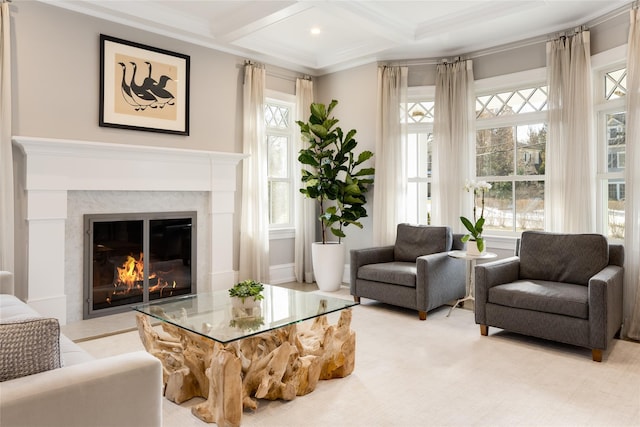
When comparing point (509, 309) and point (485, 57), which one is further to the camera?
point (485, 57)

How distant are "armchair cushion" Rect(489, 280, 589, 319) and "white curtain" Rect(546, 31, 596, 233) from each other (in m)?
0.85

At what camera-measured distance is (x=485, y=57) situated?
494 centimetres

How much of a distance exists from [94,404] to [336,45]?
16.0 feet

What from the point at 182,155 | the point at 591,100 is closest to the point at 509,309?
the point at 591,100

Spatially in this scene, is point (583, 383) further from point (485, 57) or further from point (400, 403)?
point (485, 57)

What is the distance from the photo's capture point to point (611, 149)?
4.11 meters

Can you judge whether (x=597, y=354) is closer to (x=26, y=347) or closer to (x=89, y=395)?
(x=89, y=395)

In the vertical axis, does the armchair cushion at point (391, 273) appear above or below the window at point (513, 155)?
below

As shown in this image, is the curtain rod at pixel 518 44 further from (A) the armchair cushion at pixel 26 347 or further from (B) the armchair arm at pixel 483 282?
(A) the armchair cushion at pixel 26 347

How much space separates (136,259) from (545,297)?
3.70 meters

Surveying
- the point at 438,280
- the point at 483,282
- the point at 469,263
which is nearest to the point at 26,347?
the point at 483,282

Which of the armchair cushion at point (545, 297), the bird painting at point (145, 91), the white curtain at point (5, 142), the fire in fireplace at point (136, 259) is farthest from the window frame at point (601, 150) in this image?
the white curtain at point (5, 142)

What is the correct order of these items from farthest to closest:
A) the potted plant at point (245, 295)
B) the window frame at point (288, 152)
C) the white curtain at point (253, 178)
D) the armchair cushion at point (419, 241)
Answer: the window frame at point (288, 152)
the white curtain at point (253, 178)
the armchair cushion at point (419, 241)
the potted plant at point (245, 295)

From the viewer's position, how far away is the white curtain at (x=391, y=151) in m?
5.33
